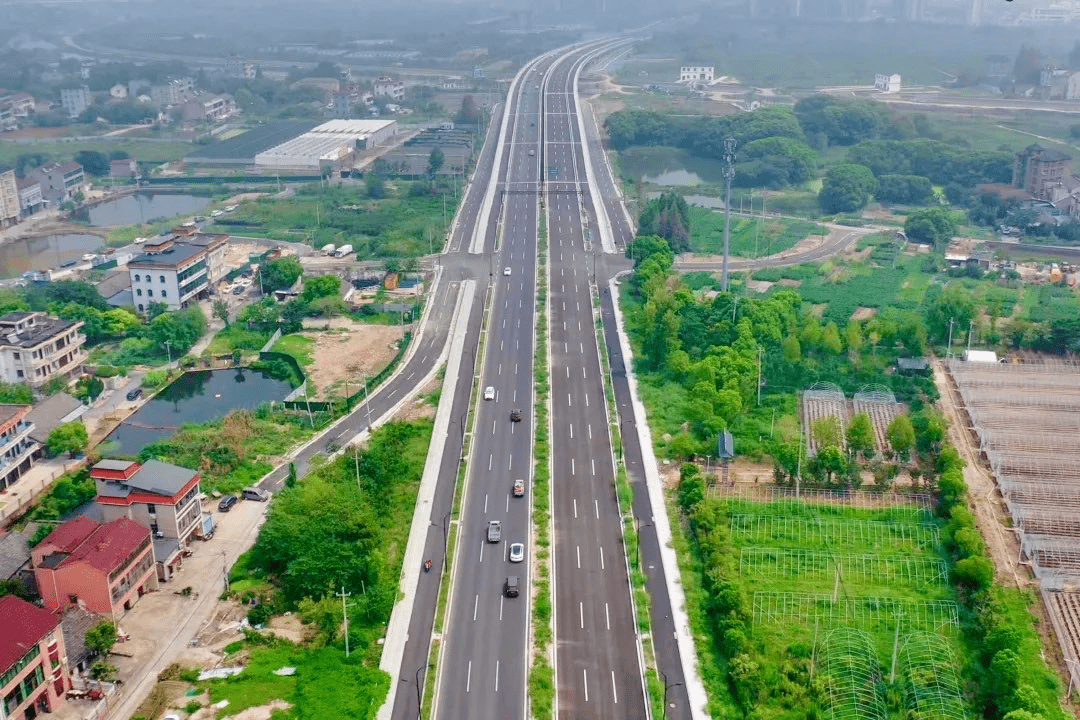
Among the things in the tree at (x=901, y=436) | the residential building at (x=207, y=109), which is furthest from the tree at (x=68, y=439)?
the residential building at (x=207, y=109)

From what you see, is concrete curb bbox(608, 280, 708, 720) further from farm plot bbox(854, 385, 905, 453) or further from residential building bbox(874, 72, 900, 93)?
residential building bbox(874, 72, 900, 93)

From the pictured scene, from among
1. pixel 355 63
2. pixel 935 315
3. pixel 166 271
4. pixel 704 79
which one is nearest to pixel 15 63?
pixel 355 63

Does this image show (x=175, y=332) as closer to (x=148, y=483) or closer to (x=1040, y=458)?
(x=148, y=483)

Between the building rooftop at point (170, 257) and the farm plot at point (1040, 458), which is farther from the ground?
the building rooftop at point (170, 257)

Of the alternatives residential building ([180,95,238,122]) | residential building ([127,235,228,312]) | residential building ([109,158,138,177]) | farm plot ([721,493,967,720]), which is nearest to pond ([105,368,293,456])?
residential building ([127,235,228,312])

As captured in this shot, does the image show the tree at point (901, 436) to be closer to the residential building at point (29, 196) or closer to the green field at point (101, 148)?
the residential building at point (29, 196)

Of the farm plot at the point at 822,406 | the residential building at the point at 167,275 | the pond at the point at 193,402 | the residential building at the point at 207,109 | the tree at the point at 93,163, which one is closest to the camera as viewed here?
the farm plot at the point at 822,406
